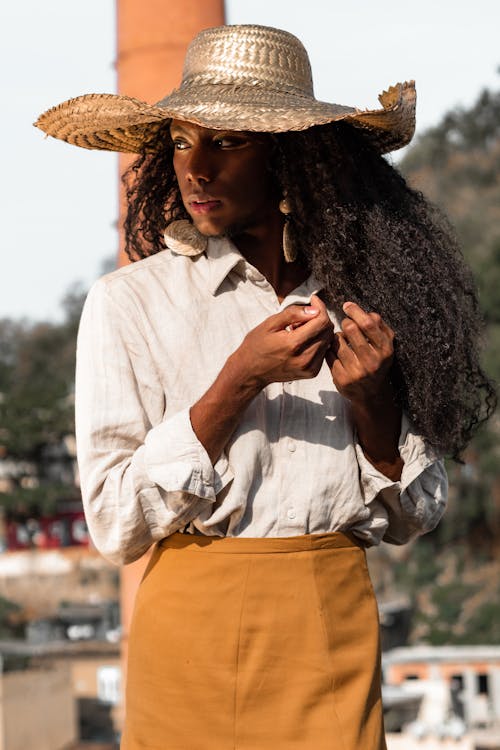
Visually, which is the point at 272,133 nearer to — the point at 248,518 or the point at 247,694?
the point at 248,518

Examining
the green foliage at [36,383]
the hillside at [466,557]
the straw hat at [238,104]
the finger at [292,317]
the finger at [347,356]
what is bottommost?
the hillside at [466,557]

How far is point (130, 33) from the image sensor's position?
4340 millimetres

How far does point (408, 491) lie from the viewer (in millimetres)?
2338

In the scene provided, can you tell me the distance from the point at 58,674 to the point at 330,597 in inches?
910

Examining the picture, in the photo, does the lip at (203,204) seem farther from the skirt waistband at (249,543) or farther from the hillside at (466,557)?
the hillside at (466,557)

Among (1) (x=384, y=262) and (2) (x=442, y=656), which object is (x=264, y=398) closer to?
(1) (x=384, y=262)

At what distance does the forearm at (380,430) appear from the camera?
7.39 ft

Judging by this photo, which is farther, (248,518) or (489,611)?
(489,611)

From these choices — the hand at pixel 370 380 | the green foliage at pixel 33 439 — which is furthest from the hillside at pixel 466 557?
the hand at pixel 370 380

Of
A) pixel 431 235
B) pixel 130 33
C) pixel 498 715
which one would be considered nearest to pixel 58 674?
pixel 498 715

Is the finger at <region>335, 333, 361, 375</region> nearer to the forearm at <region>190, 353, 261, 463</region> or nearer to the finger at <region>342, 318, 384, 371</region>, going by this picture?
the finger at <region>342, 318, 384, 371</region>

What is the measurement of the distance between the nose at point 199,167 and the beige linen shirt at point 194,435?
145mm

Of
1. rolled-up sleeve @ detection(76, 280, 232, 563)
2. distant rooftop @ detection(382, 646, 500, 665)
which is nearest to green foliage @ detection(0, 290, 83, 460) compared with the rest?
distant rooftop @ detection(382, 646, 500, 665)

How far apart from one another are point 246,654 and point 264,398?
420 mm
